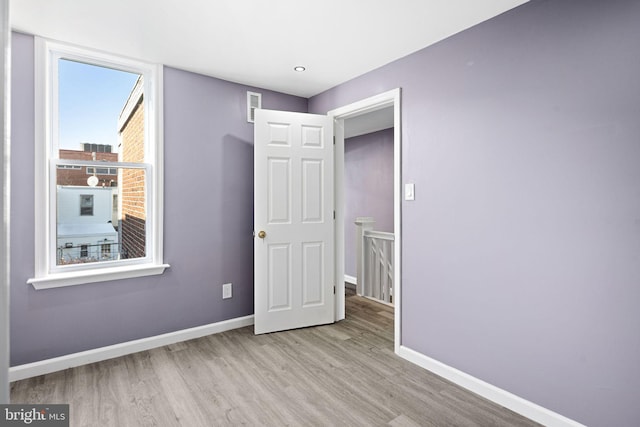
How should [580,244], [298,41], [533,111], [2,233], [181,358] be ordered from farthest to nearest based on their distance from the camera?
[181,358], [298,41], [533,111], [580,244], [2,233]

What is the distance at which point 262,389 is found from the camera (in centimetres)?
223

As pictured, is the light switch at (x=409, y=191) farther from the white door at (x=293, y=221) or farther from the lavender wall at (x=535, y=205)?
the white door at (x=293, y=221)

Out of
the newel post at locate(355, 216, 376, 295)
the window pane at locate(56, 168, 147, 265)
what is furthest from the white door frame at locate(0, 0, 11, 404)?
the newel post at locate(355, 216, 376, 295)

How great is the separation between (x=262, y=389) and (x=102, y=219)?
1795 millimetres

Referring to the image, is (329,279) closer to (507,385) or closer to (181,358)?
(181,358)

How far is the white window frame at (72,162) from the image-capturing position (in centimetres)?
239

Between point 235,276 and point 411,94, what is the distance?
2257 millimetres

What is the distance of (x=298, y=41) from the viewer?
2473mm

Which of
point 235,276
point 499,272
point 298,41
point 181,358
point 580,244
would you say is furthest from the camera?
point 235,276

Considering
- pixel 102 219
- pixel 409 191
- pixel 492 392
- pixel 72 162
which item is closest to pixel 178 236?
pixel 102 219

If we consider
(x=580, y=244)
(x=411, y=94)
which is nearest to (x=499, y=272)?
(x=580, y=244)

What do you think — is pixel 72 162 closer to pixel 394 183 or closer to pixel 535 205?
pixel 394 183

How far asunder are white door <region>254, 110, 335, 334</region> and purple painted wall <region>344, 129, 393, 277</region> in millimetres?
2043

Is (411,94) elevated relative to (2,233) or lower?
elevated
